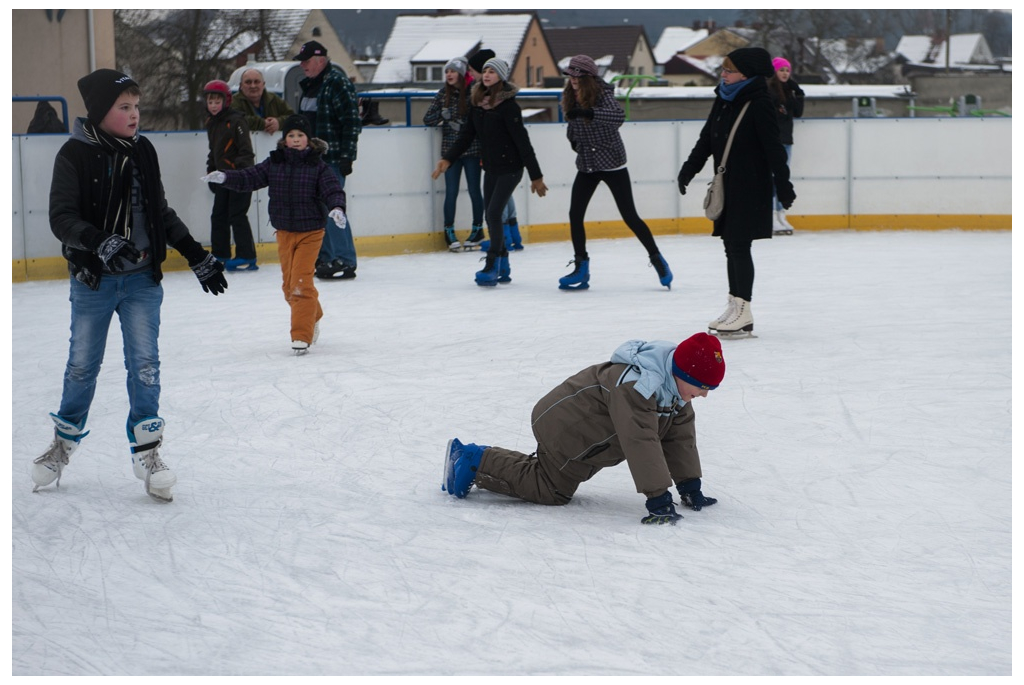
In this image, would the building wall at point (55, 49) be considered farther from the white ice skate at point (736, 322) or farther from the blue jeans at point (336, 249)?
the white ice skate at point (736, 322)

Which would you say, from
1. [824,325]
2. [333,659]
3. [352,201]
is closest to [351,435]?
[333,659]

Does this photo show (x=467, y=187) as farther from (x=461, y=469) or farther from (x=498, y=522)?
(x=498, y=522)

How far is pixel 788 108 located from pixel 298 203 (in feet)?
20.6

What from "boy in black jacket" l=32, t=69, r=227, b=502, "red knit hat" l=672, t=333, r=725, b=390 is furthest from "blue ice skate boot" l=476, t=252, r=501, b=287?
"red knit hat" l=672, t=333, r=725, b=390

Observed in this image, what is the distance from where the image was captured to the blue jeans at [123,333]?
3.71m

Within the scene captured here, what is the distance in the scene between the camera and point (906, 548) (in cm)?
343

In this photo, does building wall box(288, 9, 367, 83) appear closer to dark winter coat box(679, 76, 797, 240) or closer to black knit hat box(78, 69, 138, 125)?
dark winter coat box(679, 76, 797, 240)

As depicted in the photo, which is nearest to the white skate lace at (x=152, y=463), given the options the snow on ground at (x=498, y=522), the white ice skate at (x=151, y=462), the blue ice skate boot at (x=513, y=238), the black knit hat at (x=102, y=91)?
the white ice skate at (x=151, y=462)

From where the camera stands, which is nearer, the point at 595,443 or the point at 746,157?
the point at 595,443

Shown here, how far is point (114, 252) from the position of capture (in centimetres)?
347

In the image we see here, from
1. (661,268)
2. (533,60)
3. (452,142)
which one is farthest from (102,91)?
(533,60)

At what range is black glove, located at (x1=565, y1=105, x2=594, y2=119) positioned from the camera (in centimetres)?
782

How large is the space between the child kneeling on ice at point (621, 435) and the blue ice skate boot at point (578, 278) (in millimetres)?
4311

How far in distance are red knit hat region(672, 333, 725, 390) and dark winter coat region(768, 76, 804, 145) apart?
7925 millimetres
